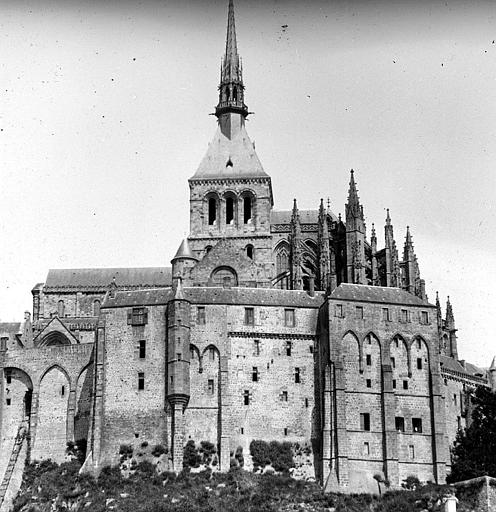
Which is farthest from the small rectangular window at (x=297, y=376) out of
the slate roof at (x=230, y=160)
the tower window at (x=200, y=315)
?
the slate roof at (x=230, y=160)

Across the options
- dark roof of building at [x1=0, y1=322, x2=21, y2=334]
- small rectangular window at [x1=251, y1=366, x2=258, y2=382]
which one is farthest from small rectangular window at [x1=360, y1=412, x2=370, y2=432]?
dark roof of building at [x1=0, y1=322, x2=21, y2=334]

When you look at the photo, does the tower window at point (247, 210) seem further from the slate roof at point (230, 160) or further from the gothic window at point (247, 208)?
the slate roof at point (230, 160)

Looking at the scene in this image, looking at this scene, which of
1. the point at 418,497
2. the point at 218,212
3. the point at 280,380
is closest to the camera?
the point at 418,497

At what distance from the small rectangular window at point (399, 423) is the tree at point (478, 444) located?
439cm

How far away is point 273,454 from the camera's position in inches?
3447

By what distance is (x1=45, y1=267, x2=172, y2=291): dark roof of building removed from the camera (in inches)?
4574

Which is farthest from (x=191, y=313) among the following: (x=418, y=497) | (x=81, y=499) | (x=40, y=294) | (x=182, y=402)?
(x=40, y=294)

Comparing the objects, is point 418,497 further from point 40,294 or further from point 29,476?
point 40,294

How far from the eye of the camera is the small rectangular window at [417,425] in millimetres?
88750

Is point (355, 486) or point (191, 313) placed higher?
point (191, 313)

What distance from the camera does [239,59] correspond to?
120938mm

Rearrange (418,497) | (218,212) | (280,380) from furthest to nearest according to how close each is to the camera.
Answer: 1. (218,212)
2. (280,380)
3. (418,497)

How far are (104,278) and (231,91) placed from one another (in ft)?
72.1

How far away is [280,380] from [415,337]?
34.9ft
